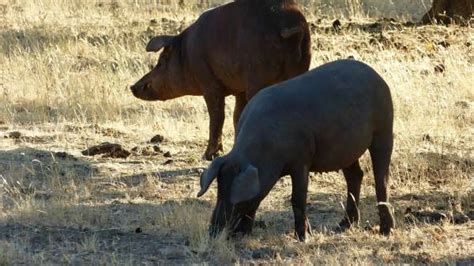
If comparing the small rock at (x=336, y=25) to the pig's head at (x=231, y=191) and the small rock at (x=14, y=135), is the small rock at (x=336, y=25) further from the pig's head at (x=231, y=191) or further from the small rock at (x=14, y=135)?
the pig's head at (x=231, y=191)

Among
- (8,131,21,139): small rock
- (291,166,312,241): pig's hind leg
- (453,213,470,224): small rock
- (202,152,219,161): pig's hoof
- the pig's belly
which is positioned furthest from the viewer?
(8,131,21,139): small rock

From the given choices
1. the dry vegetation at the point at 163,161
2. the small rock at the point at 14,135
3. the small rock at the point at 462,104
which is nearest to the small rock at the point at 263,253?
the dry vegetation at the point at 163,161

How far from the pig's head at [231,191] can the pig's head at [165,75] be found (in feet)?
12.8

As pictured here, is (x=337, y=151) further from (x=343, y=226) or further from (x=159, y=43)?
(x=159, y=43)

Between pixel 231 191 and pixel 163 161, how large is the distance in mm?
3604

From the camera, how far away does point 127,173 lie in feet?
35.3

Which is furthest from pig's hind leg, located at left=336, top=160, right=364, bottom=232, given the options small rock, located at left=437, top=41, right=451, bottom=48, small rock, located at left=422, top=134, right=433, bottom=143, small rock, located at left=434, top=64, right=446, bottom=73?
small rock, located at left=437, top=41, right=451, bottom=48

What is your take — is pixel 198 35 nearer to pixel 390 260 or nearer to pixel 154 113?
pixel 154 113

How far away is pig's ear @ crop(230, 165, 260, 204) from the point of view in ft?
25.4

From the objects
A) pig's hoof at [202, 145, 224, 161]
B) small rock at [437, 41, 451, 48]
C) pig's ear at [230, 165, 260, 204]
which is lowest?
pig's hoof at [202, 145, 224, 161]

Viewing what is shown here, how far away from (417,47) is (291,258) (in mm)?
8827

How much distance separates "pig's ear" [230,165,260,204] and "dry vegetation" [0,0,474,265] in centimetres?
45

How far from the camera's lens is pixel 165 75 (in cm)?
1196

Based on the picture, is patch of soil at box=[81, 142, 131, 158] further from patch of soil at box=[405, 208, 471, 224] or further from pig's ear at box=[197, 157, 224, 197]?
pig's ear at box=[197, 157, 224, 197]
